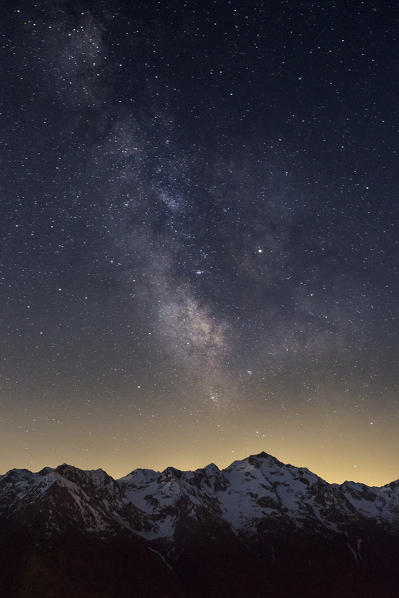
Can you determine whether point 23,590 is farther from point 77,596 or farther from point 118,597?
point 118,597

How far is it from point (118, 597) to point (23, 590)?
129 ft

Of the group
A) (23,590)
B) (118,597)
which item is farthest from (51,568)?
(118,597)

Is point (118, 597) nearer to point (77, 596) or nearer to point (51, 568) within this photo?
point (77, 596)

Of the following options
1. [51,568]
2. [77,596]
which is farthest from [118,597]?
[51,568]

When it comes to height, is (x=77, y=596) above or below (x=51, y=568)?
below

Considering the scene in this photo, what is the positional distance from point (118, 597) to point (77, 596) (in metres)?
18.5

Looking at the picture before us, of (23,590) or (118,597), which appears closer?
(23,590)

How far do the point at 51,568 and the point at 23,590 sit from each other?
1640 centimetres

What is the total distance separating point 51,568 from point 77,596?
1699cm

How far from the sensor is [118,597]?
199m

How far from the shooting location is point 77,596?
189500mm

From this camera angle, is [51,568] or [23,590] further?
[51,568]

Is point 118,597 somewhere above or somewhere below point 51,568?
below

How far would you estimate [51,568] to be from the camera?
198375mm
